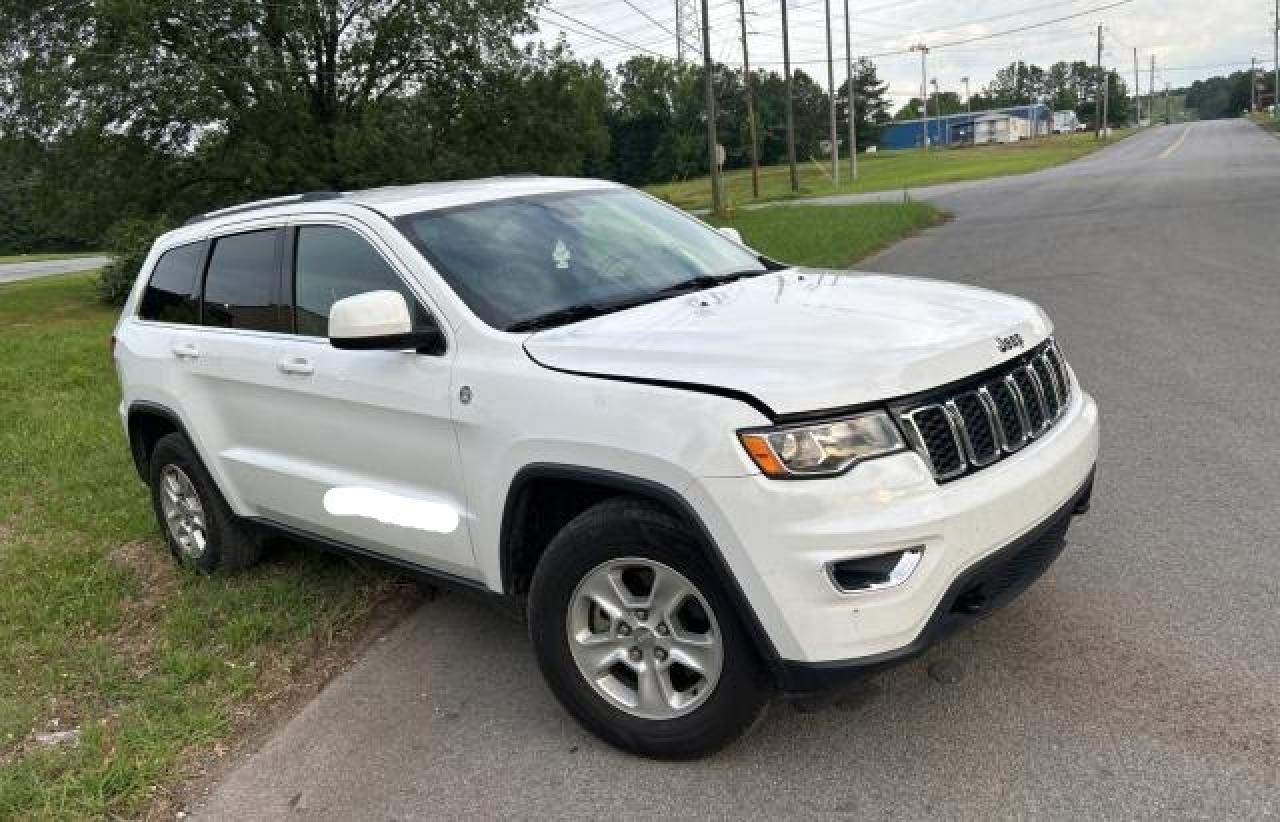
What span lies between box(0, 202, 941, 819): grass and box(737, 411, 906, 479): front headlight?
2.22 meters

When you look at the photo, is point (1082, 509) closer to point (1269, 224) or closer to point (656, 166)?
point (1269, 224)

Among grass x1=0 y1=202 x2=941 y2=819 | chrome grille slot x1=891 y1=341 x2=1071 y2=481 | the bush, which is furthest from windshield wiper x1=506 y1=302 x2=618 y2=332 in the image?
the bush

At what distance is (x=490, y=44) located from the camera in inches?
1095

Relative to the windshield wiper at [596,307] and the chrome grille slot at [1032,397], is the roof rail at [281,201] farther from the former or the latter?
the chrome grille slot at [1032,397]

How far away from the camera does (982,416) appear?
3174mm

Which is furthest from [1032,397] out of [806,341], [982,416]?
[806,341]

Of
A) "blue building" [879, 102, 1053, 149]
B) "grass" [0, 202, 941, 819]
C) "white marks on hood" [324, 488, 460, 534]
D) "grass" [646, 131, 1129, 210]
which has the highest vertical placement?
"blue building" [879, 102, 1053, 149]

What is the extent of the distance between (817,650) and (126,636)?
11.1 feet

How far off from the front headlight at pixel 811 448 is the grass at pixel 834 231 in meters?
11.9

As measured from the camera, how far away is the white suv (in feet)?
9.51

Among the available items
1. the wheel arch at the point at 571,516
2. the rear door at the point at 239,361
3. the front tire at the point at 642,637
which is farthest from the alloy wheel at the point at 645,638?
the rear door at the point at 239,361

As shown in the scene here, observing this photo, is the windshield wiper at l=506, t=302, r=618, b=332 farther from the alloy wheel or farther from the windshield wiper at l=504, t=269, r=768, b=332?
the alloy wheel

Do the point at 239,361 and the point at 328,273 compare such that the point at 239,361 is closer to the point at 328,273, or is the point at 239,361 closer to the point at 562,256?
the point at 328,273

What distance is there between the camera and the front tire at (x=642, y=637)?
3107mm
